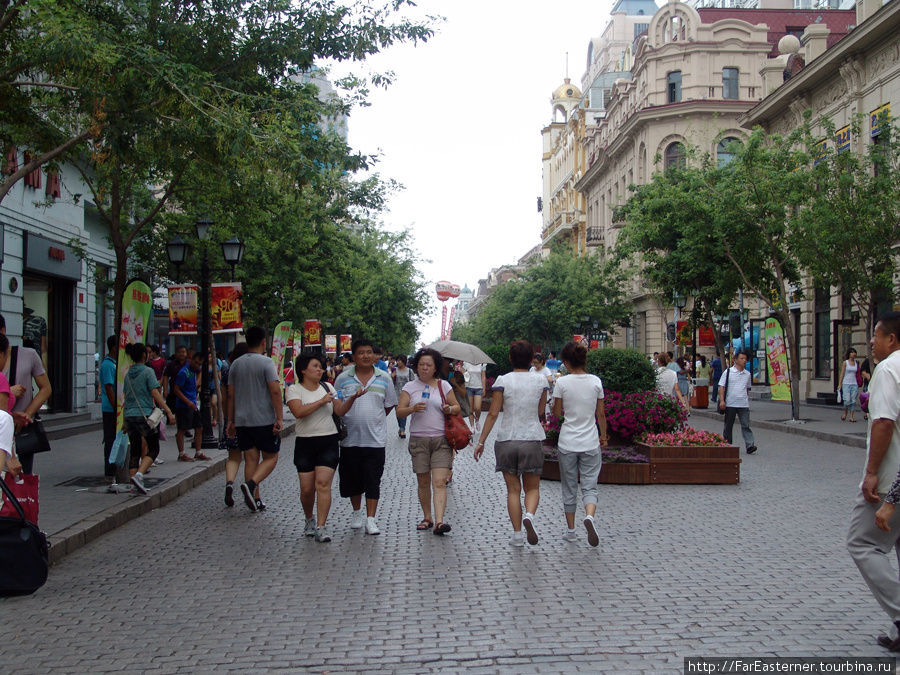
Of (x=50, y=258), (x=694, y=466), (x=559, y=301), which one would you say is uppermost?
(x=559, y=301)

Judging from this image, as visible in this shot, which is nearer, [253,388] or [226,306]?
[253,388]

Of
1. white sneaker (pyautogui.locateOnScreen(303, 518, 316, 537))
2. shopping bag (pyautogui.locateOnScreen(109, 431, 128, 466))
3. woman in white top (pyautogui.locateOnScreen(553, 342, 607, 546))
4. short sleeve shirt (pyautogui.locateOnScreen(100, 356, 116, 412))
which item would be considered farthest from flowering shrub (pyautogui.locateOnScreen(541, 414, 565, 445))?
short sleeve shirt (pyautogui.locateOnScreen(100, 356, 116, 412))

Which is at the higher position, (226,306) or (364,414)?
(226,306)

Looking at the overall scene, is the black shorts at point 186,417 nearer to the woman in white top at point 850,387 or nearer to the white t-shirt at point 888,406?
the white t-shirt at point 888,406

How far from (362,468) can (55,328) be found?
1804 cm

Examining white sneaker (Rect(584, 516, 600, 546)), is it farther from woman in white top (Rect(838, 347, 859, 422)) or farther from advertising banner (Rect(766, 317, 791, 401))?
woman in white top (Rect(838, 347, 859, 422))

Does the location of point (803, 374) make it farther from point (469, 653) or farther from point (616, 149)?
point (469, 653)

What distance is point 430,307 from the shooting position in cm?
5825

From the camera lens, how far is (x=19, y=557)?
6023 mm

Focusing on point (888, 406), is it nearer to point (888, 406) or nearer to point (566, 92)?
point (888, 406)

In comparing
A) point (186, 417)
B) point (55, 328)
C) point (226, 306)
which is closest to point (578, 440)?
point (186, 417)

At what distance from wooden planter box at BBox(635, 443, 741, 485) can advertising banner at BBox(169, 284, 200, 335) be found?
9.76 meters

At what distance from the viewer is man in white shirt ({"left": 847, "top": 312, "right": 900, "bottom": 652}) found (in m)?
4.95

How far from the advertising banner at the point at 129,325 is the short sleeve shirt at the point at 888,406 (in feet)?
27.9
